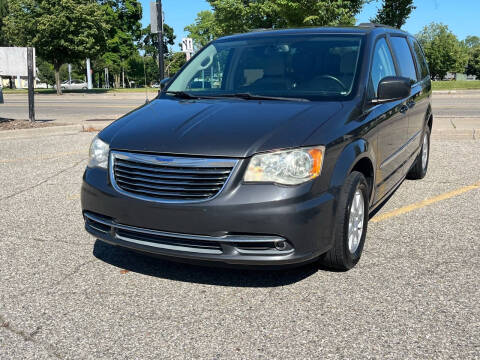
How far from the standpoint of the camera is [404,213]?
5.30 meters

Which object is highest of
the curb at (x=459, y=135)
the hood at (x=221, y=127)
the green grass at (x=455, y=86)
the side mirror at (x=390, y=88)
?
the green grass at (x=455, y=86)

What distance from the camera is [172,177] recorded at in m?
3.19

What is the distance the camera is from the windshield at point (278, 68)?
4.12 metres

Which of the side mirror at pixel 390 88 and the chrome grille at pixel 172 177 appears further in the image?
the side mirror at pixel 390 88

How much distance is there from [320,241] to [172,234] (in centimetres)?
94

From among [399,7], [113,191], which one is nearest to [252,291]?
[113,191]

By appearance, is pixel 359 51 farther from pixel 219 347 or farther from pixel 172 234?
pixel 219 347

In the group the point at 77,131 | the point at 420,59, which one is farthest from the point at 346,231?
the point at 77,131

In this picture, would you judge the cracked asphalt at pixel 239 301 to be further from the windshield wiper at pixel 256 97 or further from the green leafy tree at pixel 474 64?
the green leafy tree at pixel 474 64

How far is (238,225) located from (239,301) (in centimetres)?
59

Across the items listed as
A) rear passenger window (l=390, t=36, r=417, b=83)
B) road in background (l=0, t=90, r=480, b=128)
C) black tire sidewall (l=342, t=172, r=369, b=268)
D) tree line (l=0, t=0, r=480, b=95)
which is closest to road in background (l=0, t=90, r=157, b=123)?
road in background (l=0, t=90, r=480, b=128)

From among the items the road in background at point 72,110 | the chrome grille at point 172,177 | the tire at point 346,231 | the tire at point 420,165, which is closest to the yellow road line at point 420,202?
the tire at point 420,165

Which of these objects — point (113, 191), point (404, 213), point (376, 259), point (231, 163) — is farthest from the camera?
point (404, 213)

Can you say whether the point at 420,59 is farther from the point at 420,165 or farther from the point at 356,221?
the point at 356,221
